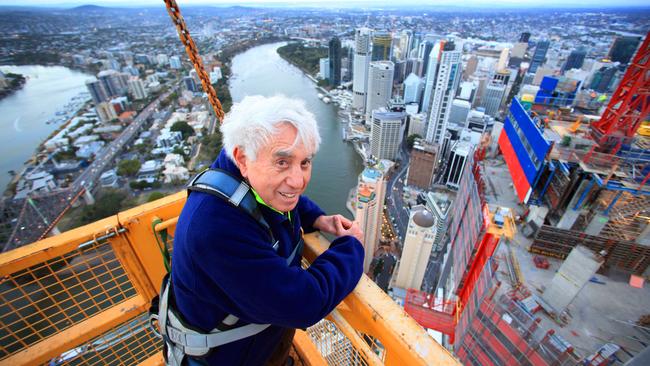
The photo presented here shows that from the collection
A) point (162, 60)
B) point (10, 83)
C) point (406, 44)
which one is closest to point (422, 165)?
point (406, 44)

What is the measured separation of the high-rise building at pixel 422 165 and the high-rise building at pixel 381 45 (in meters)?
13.6

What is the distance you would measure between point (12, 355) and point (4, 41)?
3457cm

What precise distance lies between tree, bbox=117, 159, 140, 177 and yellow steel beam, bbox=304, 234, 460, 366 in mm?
12606

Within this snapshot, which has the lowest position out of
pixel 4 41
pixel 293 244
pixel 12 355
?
pixel 4 41

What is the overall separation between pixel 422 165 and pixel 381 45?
14.7m

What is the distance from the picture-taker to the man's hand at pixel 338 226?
74 centimetres

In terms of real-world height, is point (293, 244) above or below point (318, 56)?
above

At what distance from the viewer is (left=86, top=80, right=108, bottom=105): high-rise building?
16.4 metres

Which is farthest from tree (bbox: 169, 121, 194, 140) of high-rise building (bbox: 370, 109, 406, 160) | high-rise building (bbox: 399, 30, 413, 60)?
high-rise building (bbox: 399, 30, 413, 60)

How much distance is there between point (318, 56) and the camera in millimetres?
30156

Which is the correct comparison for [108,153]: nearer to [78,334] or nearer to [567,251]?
[78,334]

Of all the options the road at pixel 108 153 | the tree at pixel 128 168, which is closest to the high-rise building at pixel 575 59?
the tree at pixel 128 168

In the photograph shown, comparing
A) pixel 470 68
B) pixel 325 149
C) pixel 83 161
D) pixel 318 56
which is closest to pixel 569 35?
pixel 470 68

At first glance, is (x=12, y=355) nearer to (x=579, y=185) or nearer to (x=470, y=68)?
(x=579, y=185)
